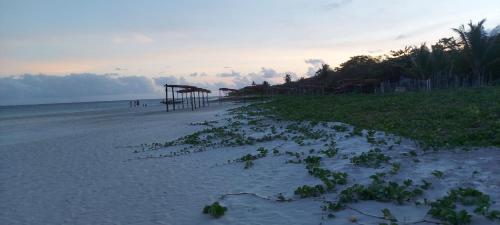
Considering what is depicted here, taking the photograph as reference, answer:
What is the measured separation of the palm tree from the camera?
105ft

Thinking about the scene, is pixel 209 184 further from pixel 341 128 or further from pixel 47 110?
pixel 47 110

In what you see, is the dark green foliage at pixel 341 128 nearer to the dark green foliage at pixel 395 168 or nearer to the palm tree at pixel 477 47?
the dark green foliage at pixel 395 168

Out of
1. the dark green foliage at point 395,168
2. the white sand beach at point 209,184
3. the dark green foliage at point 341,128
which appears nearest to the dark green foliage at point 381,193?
the white sand beach at point 209,184

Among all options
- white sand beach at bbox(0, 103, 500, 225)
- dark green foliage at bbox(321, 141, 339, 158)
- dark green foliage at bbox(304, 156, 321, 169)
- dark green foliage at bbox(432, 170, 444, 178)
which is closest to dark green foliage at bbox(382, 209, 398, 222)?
white sand beach at bbox(0, 103, 500, 225)

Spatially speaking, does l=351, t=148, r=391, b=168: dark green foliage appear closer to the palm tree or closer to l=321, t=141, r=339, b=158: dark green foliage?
l=321, t=141, r=339, b=158: dark green foliage

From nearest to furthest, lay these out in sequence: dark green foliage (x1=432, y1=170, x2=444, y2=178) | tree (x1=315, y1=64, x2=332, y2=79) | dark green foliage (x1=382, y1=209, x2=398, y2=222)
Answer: dark green foliage (x1=382, y1=209, x2=398, y2=222) → dark green foliage (x1=432, y1=170, x2=444, y2=178) → tree (x1=315, y1=64, x2=332, y2=79)

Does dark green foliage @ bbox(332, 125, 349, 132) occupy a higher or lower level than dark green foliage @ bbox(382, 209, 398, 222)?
higher

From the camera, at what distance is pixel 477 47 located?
107ft

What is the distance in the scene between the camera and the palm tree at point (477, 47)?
1261 inches

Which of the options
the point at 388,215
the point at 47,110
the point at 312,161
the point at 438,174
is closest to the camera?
the point at 388,215

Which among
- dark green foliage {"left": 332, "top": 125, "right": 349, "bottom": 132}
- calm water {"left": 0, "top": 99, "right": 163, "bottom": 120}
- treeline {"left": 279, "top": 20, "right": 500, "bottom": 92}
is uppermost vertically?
treeline {"left": 279, "top": 20, "right": 500, "bottom": 92}

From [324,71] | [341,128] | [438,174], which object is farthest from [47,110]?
[438,174]

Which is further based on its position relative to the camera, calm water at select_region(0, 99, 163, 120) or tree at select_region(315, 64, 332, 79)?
tree at select_region(315, 64, 332, 79)

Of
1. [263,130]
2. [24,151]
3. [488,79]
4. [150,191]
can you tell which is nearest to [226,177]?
[150,191]
